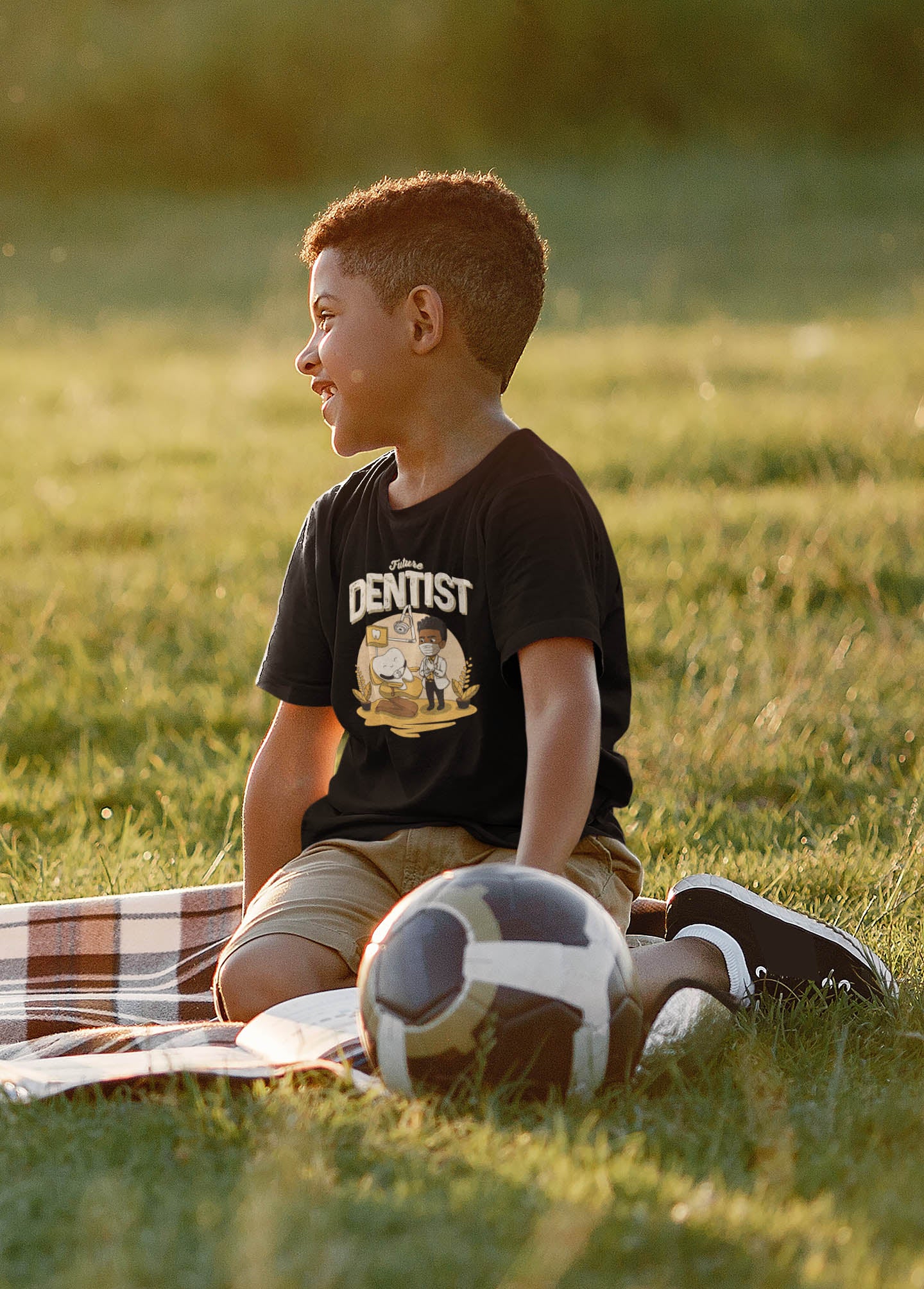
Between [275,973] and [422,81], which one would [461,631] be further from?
[422,81]

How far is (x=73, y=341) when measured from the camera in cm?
1395

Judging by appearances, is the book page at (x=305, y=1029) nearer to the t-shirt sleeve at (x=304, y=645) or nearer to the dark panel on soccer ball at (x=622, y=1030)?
the dark panel on soccer ball at (x=622, y=1030)

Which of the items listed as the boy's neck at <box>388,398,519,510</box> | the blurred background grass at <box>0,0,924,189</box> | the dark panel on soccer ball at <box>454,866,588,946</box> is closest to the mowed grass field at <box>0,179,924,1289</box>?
the dark panel on soccer ball at <box>454,866,588,946</box>

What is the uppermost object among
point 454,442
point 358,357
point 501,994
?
point 358,357

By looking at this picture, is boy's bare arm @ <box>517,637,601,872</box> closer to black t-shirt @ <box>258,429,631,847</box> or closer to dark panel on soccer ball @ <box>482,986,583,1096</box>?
black t-shirt @ <box>258,429,631,847</box>

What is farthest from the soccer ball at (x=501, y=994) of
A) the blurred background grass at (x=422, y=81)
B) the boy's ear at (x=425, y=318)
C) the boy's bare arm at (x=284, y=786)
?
the blurred background grass at (x=422, y=81)

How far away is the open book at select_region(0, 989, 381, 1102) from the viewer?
2.45 meters

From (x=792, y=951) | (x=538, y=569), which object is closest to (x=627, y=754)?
(x=792, y=951)

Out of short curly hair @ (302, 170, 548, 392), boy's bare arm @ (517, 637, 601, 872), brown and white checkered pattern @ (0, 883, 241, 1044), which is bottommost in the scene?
brown and white checkered pattern @ (0, 883, 241, 1044)

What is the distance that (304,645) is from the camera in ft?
10.8

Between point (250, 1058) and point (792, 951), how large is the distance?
3.63 ft

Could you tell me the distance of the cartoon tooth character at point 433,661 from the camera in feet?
9.90

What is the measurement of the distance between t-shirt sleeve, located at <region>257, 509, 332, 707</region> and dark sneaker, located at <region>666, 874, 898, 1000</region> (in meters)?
0.96

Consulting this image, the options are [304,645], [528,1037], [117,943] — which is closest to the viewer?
[528,1037]
